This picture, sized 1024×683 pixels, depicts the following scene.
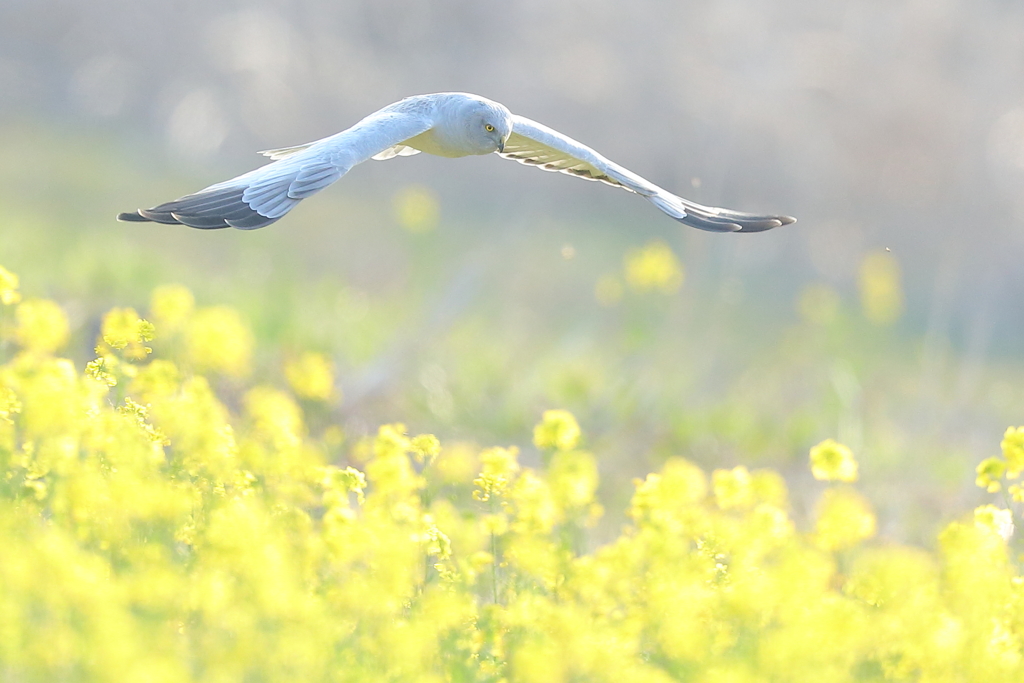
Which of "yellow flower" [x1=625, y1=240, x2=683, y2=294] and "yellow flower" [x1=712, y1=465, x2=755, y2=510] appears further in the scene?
"yellow flower" [x1=625, y1=240, x2=683, y2=294]

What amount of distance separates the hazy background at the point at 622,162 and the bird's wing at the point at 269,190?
488cm

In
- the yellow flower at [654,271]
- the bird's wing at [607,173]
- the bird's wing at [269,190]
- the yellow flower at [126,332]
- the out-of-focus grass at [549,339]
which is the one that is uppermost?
the bird's wing at [607,173]

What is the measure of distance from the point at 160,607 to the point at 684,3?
15917mm

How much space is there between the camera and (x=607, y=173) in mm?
4957

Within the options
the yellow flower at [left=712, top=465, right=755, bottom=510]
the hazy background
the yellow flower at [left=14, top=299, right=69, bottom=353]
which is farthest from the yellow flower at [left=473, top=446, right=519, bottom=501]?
the hazy background

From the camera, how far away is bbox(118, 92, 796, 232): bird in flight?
155 inches

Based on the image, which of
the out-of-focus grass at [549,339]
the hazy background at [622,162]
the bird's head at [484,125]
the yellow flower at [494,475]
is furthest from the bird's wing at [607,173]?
the hazy background at [622,162]

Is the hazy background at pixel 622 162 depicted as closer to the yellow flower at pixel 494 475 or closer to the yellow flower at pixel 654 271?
the yellow flower at pixel 654 271

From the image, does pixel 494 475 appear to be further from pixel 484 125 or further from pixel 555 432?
pixel 484 125

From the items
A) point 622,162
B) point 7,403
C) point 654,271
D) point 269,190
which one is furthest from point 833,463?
point 622,162

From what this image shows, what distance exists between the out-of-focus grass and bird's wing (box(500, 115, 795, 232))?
16.4 inches

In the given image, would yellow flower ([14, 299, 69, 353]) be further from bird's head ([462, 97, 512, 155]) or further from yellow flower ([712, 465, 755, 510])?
yellow flower ([712, 465, 755, 510])

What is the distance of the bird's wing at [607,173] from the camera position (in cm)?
469

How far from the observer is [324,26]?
17.0m
